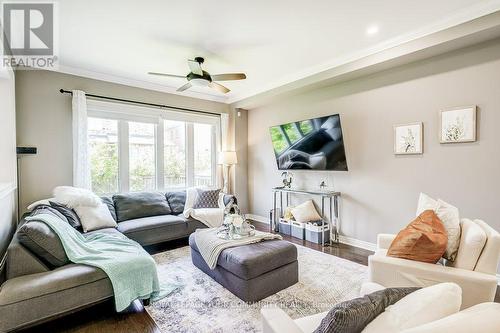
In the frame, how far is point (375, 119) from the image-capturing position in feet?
11.9

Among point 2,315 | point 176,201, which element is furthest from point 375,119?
point 2,315

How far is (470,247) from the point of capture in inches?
68.4

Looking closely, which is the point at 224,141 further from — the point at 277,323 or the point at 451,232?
the point at 277,323

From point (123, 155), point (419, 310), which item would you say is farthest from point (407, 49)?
point (123, 155)

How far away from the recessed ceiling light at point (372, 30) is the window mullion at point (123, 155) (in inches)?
157

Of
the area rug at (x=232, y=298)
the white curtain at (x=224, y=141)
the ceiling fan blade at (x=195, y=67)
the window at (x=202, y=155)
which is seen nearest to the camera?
the area rug at (x=232, y=298)

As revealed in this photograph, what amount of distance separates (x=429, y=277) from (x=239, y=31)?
2897 millimetres

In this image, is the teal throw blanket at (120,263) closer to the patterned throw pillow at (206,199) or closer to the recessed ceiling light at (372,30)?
the patterned throw pillow at (206,199)

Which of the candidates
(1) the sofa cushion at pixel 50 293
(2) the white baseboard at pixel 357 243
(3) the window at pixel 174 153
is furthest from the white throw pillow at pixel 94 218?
(2) the white baseboard at pixel 357 243

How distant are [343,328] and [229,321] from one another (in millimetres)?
1439

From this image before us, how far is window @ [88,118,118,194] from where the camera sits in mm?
4137

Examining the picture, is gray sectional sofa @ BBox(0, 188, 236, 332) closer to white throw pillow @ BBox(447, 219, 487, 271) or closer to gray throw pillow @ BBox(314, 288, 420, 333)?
gray throw pillow @ BBox(314, 288, 420, 333)

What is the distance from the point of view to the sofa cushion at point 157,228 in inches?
136

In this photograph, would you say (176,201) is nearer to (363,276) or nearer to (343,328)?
(363,276)
